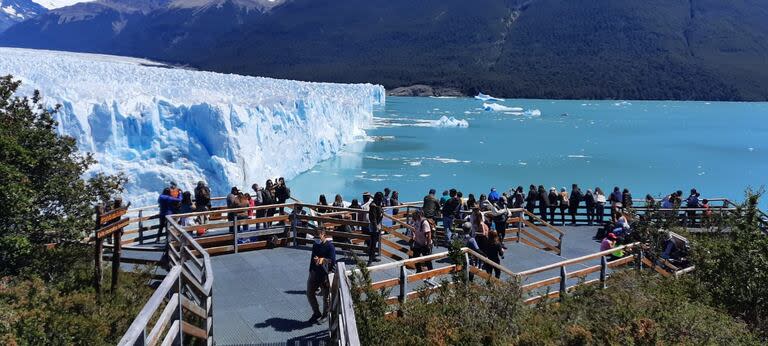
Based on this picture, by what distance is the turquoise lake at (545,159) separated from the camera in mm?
26703

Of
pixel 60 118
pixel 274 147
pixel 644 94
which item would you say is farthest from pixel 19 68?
pixel 644 94

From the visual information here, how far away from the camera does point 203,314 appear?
4.75 metres

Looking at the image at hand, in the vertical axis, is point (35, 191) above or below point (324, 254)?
above

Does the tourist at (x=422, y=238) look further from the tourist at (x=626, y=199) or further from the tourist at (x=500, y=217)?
the tourist at (x=626, y=199)

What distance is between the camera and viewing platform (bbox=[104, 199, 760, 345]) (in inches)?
176

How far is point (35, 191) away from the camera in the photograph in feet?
23.5

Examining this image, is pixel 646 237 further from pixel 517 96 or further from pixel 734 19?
pixel 734 19

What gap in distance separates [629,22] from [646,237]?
14580cm

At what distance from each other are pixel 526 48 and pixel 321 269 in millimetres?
141233

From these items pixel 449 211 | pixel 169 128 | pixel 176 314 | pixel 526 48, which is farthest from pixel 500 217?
pixel 526 48

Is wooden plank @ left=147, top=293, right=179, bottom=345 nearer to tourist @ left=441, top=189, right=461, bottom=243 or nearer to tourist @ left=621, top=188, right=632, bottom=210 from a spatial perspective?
tourist @ left=441, top=189, right=461, bottom=243

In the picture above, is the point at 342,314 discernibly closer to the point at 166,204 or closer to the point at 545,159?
the point at 166,204

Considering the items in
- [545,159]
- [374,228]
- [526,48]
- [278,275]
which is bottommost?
[545,159]

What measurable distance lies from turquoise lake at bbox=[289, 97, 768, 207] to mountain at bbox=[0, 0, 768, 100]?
59.2 metres
